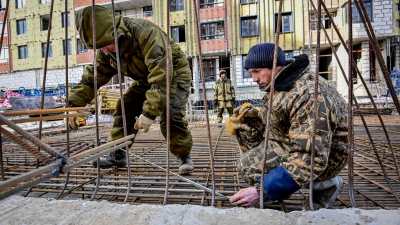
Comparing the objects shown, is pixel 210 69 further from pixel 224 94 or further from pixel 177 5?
pixel 224 94

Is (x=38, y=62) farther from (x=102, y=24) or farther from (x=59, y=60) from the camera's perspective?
(x=102, y=24)

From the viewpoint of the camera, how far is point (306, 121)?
4.05 ft

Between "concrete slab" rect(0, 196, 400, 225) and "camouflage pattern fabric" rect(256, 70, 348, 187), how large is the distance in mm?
182

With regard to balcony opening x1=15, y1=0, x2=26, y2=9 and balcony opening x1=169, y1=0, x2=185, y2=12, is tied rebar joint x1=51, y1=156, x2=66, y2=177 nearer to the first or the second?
balcony opening x1=169, y1=0, x2=185, y2=12

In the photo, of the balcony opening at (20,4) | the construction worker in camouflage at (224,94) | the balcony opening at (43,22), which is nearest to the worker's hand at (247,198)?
the construction worker in camouflage at (224,94)

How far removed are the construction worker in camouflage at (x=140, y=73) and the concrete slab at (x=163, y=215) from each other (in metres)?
0.83

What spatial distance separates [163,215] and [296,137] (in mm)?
744

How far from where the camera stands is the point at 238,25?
15.1 metres

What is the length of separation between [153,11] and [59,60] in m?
7.56

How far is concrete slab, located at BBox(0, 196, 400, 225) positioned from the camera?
1.05 meters

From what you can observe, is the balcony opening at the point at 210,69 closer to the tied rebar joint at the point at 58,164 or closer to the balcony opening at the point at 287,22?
the balcony opening at the point at 287,22

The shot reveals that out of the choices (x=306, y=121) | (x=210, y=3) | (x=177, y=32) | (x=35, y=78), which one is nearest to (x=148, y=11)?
(x=177, y=32)

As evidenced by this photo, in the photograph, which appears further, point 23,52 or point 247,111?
point 23,52

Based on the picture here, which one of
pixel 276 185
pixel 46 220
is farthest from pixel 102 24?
pixel 276 185
